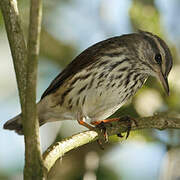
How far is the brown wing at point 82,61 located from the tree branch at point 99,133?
0.97 metres

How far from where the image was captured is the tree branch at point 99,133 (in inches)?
134

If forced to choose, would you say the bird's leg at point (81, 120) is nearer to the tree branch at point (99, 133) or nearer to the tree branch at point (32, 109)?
the tree branch at point (99, 133)

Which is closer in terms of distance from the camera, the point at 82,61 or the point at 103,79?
the point at 103,79

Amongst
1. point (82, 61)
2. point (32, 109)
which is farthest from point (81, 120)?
point (32, 109)

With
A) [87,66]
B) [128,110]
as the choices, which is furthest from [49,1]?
[128,110]

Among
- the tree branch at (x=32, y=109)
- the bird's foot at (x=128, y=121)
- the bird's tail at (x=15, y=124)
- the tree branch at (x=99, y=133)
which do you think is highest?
the tree branch at (x=32, y=109)

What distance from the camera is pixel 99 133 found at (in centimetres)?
451

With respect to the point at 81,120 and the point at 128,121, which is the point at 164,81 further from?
the point at 81,120

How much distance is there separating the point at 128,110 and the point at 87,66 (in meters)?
0.72

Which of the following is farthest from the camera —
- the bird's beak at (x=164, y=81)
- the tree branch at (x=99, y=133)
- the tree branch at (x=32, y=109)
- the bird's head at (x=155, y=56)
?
the bird's head at (x=155, y=56)

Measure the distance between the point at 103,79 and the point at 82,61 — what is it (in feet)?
1.68

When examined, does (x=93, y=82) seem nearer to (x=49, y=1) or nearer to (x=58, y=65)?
(x=58, y=65)

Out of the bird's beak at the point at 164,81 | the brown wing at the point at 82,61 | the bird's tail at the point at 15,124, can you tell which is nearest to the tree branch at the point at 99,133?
the bird's beak at the point at 164,81

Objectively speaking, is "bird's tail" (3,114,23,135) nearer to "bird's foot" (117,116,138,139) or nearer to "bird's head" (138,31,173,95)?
"bird's foot" (117,116,138,139)
